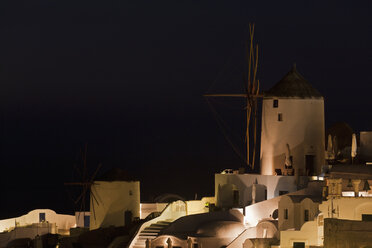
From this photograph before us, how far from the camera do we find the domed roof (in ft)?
138

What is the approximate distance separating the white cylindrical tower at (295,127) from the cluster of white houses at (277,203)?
4 cm

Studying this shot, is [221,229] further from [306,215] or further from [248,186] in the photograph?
[248,186]

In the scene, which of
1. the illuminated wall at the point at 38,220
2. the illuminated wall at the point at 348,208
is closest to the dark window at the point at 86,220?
the illuminated wall at the point at 38,220

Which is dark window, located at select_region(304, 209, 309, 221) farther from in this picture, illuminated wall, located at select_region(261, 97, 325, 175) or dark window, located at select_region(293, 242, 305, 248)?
illuminated wall, located at select_region(261, 97, 325, 175)

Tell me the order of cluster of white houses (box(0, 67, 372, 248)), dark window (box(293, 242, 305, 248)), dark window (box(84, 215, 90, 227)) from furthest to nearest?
dark window (box(84, 215, 90, 227)) → cluster of white houses (box(0, 67, 372, 248)) → dark window (box(293, 242, 305, 248))

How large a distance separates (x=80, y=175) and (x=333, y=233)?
1722 centimetres

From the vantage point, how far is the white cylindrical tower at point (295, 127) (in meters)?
46.8

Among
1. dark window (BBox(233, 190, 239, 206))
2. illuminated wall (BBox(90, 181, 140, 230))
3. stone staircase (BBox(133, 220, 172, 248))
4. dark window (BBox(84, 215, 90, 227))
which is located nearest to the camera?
stone staircase (BBox(133, 220, 172, 248))

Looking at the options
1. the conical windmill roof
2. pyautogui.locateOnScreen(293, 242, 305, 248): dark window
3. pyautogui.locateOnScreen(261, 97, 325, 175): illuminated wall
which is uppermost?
the conical windmill roof

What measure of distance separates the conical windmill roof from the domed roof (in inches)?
278

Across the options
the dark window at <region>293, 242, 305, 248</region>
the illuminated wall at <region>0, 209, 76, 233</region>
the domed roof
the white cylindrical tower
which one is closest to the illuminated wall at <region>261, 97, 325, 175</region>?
the white cylindrical tower

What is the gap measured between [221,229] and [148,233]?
3668 millimetres

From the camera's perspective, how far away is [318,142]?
4725cm

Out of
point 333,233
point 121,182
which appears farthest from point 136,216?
point 333,233
